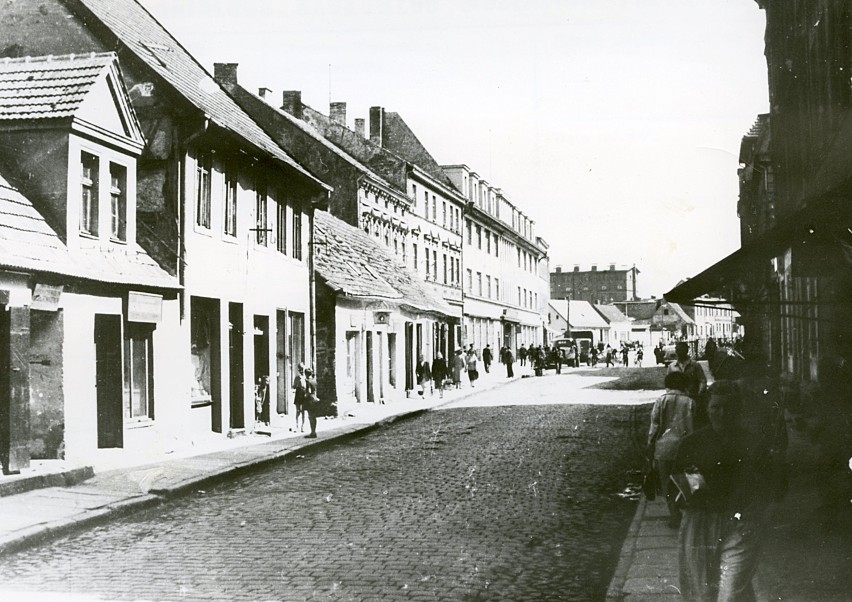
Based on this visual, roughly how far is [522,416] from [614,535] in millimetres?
15018

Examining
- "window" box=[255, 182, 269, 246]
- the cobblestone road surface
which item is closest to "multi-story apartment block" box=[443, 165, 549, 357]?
"window" box=[255, 182, 269, 246]

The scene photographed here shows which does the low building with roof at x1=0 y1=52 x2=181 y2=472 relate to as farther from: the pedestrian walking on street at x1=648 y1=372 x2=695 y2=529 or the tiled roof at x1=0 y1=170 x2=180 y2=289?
the pedestrian walking on street at x1=648 y1=372 x2=695 y2=529

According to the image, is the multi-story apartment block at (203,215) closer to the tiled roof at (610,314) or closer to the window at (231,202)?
the window at (231,202)

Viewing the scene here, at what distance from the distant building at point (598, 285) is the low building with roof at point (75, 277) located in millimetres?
147052

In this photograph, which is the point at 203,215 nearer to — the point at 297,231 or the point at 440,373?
the point at 297,231

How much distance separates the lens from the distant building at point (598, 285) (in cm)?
16162

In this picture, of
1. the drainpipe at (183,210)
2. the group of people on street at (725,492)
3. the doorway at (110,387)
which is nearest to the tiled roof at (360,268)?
the drainpipe at (183,210)

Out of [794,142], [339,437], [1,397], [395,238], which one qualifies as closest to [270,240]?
[339,437]

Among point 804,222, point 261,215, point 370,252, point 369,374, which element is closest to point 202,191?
point 261,215

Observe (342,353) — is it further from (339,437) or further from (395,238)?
(395,238)

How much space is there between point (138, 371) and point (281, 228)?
782 centimetres

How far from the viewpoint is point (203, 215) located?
19000 mm

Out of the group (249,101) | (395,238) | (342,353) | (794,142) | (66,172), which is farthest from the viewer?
(395,238)

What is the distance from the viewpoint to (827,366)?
42.8 ft
